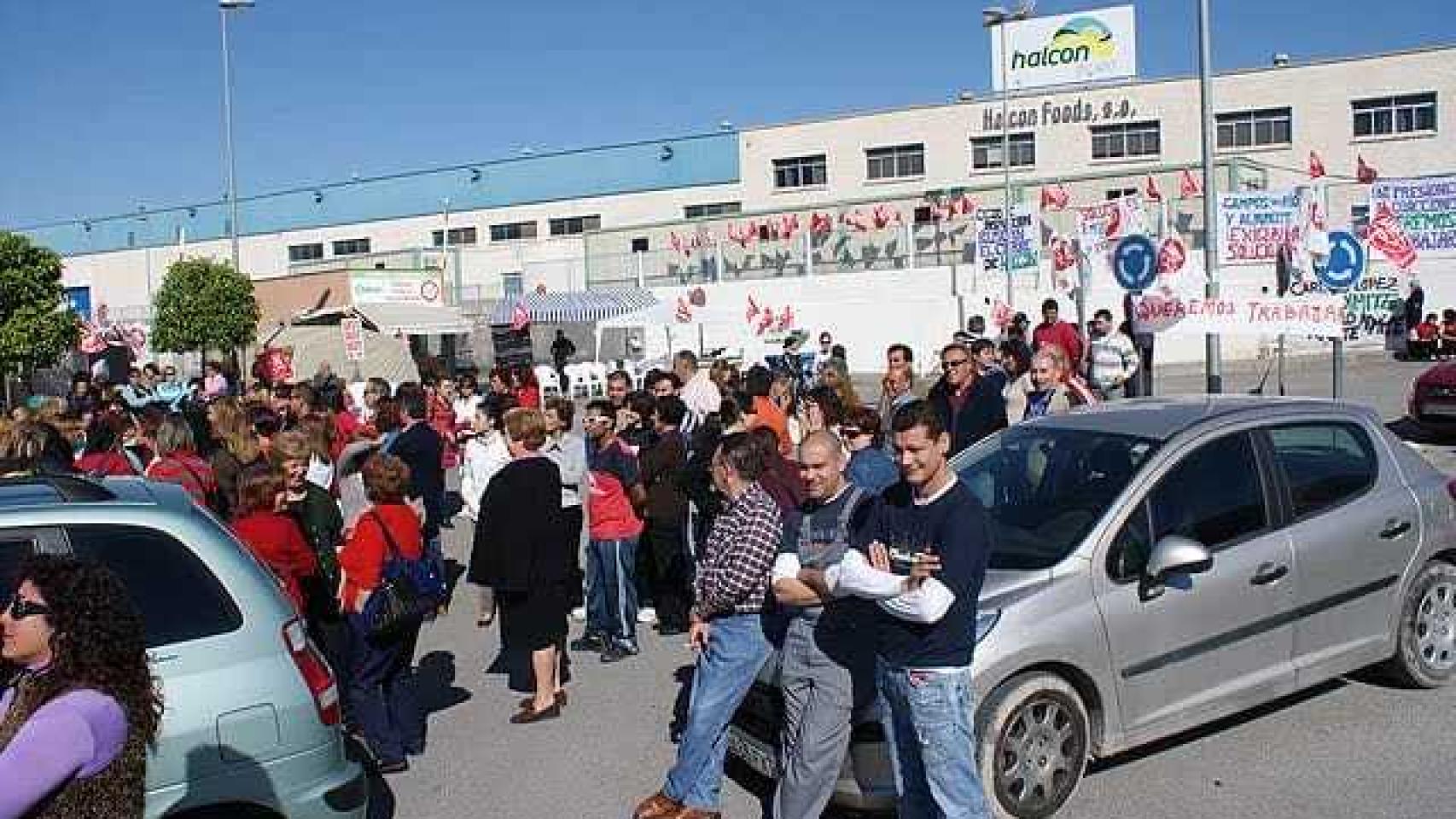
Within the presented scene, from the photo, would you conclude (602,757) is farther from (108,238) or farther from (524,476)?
(108,238)

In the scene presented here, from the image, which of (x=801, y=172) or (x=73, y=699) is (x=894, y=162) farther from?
(x=73, y=699)

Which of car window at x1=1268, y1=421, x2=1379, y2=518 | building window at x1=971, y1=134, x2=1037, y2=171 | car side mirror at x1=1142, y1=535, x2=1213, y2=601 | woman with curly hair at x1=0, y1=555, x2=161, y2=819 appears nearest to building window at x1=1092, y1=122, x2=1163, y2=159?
building window at x1=971, y1=134, x2=1037, y2=171

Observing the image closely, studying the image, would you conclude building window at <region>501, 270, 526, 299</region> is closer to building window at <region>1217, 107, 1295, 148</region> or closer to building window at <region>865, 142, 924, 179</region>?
building window at <region>865, 142, 924, 179</region>

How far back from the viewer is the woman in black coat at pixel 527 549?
24.0 ft

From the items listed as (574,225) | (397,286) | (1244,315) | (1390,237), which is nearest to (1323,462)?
(1244,315)

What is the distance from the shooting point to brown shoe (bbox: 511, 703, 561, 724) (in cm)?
764

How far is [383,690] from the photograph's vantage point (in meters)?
6.83

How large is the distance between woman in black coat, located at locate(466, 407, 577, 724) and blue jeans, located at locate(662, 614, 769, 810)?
5.84 feet

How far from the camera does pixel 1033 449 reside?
22.2ft

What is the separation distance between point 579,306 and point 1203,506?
2729cm

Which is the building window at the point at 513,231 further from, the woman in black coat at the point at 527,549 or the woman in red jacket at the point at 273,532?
the woman in red jacket at the point at 273,532

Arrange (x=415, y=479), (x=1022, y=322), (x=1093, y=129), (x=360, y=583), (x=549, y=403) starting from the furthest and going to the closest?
(x=1093, y=129)
(x=1022, y=322)
(x=415, y=479)
(x=549, y=403)
(x=360, y=583)

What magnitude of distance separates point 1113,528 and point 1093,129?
152 feet

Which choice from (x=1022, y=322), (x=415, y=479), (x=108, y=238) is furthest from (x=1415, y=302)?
(x=108, y=238)
